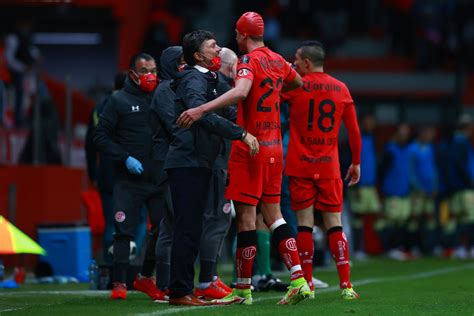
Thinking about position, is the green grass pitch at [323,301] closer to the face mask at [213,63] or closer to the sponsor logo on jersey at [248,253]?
the sponsor logo on jersey at [248,253]

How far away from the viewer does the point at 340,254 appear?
10859 millimetres

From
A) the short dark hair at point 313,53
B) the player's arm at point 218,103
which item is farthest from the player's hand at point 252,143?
the short dark hair at point 313,53

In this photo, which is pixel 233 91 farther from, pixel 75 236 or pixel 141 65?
pixel 75 236

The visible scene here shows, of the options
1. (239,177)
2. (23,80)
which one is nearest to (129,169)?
(239,177)

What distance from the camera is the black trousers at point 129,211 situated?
11.1m

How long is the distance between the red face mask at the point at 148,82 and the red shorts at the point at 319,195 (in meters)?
1.49

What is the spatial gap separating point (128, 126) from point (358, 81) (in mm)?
16848

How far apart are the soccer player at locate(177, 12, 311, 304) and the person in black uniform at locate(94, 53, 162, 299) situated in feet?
4.41

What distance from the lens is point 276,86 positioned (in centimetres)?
1012

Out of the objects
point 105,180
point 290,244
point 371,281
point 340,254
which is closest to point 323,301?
point 340,254

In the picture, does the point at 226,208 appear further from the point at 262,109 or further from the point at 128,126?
the point at 262,109

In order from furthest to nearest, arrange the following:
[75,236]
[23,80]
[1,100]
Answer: [23,80]
[1,100]
[75,236]

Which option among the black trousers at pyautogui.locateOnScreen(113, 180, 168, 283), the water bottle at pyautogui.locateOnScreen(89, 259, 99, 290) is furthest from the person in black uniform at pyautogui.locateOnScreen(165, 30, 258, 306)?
the water bottle at pyautogui.locateOnScreen(89, 259, 99, 290)

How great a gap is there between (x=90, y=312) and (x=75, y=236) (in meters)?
5.63
